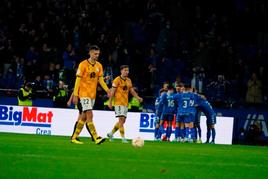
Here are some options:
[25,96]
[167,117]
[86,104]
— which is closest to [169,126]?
[167,117]

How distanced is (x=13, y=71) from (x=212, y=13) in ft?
29.1

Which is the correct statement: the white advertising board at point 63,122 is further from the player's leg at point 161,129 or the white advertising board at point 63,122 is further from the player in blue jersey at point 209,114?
the player in blue jersey at point 209,114

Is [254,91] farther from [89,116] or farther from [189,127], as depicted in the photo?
[89,116]

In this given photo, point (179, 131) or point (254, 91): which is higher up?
point (254, 91)

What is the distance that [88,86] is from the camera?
18562 mm

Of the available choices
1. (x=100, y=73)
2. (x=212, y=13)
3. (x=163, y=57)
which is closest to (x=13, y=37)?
(x=163, y=57)

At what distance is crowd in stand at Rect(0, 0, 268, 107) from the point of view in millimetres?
29078

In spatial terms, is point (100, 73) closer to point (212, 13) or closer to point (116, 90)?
point (116, 90)

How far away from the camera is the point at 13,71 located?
29.6 meters

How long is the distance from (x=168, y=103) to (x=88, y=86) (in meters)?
9.38

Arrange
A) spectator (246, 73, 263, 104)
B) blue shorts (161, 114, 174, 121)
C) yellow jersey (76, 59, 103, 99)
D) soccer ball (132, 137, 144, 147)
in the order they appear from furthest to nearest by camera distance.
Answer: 1. spectator (246, 73, 263, 104)
2. blue shorts (161, 114, 174, 121)
3. yellow jersey (76, 59, 103, 99)
4. soccer ball (132, 137, 144, 147)

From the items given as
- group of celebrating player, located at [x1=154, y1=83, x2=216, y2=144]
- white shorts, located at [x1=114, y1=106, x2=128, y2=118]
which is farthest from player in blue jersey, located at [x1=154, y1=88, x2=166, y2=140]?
white shorts, located at [x1=114, y1=106, x2=128, y2=118]

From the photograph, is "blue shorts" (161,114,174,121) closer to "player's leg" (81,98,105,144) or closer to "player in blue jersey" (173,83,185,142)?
"player in blue jersey" (173,83,185,142)

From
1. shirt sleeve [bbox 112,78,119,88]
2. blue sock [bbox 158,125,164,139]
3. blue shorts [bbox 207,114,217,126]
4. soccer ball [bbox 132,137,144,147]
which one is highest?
shirt sleeve [bbox 112,78,119,88]
